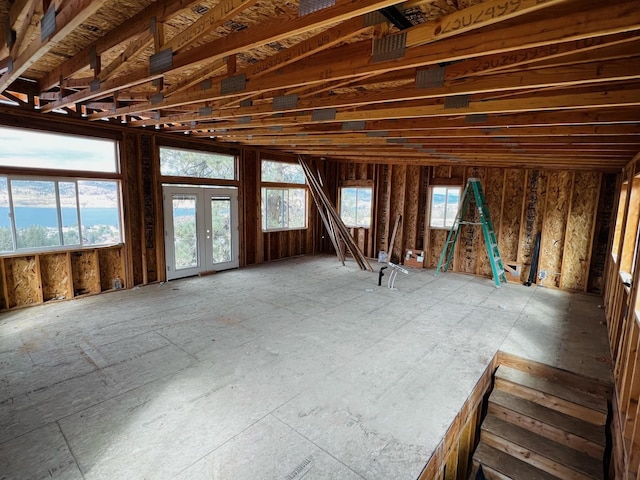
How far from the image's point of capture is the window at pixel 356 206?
973 centimetres

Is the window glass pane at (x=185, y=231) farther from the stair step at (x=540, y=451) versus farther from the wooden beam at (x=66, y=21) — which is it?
the stair step at (x=540, y=451)

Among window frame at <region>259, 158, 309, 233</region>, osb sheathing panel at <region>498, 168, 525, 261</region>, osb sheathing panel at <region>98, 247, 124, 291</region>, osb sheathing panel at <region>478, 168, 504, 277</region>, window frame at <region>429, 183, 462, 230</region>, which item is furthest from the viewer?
window frame at <region>259, 158, 309, 233</region>

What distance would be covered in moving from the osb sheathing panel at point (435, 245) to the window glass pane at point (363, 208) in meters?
1.87

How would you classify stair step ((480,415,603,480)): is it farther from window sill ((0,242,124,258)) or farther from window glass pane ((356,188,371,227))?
window glass pane ((356,188,371,227))

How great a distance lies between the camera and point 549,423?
3301 millimetres

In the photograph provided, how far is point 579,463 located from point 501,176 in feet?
19.6

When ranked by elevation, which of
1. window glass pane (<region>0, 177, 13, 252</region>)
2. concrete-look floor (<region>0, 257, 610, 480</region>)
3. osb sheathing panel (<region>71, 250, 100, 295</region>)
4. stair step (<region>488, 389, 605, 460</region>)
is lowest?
stair step (<region>488, 389, 605, 460</region>)

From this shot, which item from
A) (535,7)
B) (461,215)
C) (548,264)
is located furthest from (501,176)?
(535,7)

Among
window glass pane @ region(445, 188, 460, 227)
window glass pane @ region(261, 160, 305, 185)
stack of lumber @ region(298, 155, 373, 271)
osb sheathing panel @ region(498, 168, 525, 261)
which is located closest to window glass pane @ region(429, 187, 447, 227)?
window glass pane @ region(445, 188, 460, 227)

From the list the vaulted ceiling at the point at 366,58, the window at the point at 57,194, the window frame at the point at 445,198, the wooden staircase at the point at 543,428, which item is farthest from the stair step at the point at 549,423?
the window at the point at 57,194

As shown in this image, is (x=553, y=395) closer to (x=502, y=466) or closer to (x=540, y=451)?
(x=540, y=451)

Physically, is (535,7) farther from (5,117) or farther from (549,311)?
(5,117)

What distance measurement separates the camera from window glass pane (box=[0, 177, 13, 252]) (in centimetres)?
469

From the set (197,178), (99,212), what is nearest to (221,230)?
(197,178)
